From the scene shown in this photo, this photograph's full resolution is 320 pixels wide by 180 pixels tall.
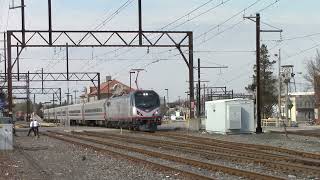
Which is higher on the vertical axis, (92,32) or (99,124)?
(92,32)

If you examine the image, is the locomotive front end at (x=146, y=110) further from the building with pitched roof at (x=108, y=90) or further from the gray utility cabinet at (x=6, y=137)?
the gray utility cabinet at (x=6, y=137)

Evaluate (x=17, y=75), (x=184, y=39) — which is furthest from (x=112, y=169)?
(x=17, y=75)

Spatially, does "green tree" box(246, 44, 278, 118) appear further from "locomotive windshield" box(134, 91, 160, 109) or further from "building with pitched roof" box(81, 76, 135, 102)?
"locomotive windshield" box(134, 91, 160, 109)

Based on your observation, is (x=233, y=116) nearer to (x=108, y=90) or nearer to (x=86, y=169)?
(x=86, y=169)

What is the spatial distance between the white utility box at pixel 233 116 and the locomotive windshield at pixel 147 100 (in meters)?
7.86

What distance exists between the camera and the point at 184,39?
5094 cm

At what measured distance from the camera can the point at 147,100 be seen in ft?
171

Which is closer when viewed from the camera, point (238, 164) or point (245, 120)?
point (238, 164)

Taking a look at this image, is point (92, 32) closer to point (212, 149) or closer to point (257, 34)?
point (257, 34)

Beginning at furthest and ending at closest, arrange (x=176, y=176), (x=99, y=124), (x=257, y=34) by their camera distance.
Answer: (x=99, y=124)
(x=257, y=34)
(x=176, y=176)

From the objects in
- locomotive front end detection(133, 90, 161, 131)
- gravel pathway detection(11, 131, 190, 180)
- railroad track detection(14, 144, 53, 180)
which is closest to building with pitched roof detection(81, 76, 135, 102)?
locomotive front end detection(133, 90, 161, 131)

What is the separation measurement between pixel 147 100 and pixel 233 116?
11701mm

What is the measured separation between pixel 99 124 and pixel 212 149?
47.7 meters

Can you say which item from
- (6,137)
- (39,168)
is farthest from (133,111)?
(39,168)
